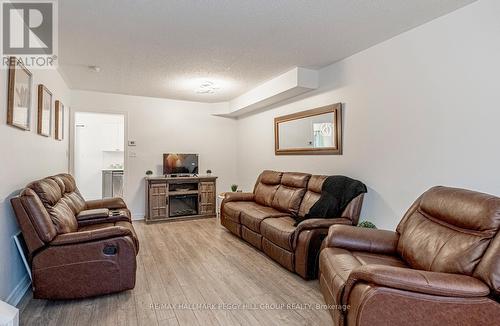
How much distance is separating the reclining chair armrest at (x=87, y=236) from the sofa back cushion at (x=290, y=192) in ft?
6.95

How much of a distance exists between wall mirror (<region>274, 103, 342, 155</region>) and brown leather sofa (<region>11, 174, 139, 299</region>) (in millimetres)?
2609

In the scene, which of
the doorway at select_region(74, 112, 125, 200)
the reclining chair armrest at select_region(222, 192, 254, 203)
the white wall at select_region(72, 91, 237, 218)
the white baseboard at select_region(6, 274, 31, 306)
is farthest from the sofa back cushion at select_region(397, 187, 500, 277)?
the doorway at select_region(74, 112, 125, 200)

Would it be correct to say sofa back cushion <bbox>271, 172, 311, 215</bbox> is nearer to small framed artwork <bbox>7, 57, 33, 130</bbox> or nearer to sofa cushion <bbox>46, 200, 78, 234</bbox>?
sofa cushion <bbox>46, 200, 78, 234</bbox>

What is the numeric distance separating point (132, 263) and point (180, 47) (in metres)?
2.27

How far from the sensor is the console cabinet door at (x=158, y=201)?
5254mm

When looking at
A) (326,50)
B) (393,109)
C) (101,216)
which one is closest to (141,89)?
(101,216)

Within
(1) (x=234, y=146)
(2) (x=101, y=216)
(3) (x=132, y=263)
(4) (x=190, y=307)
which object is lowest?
(4) (x=190, y=307)

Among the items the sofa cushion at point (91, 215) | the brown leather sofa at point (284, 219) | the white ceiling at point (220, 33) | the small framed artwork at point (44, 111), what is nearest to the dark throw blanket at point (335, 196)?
the brown leather sofa at point (284, 219)

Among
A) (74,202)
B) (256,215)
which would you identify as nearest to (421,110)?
(256,215)

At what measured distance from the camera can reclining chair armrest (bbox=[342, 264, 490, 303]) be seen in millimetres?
1451

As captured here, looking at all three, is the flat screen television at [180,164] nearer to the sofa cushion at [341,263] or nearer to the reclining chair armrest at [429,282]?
the sofa cushion at [341,263]

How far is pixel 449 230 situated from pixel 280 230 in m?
1.60

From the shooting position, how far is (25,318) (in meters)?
2.14

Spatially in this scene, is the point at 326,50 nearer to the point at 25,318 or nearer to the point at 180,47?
the point at 180,47
